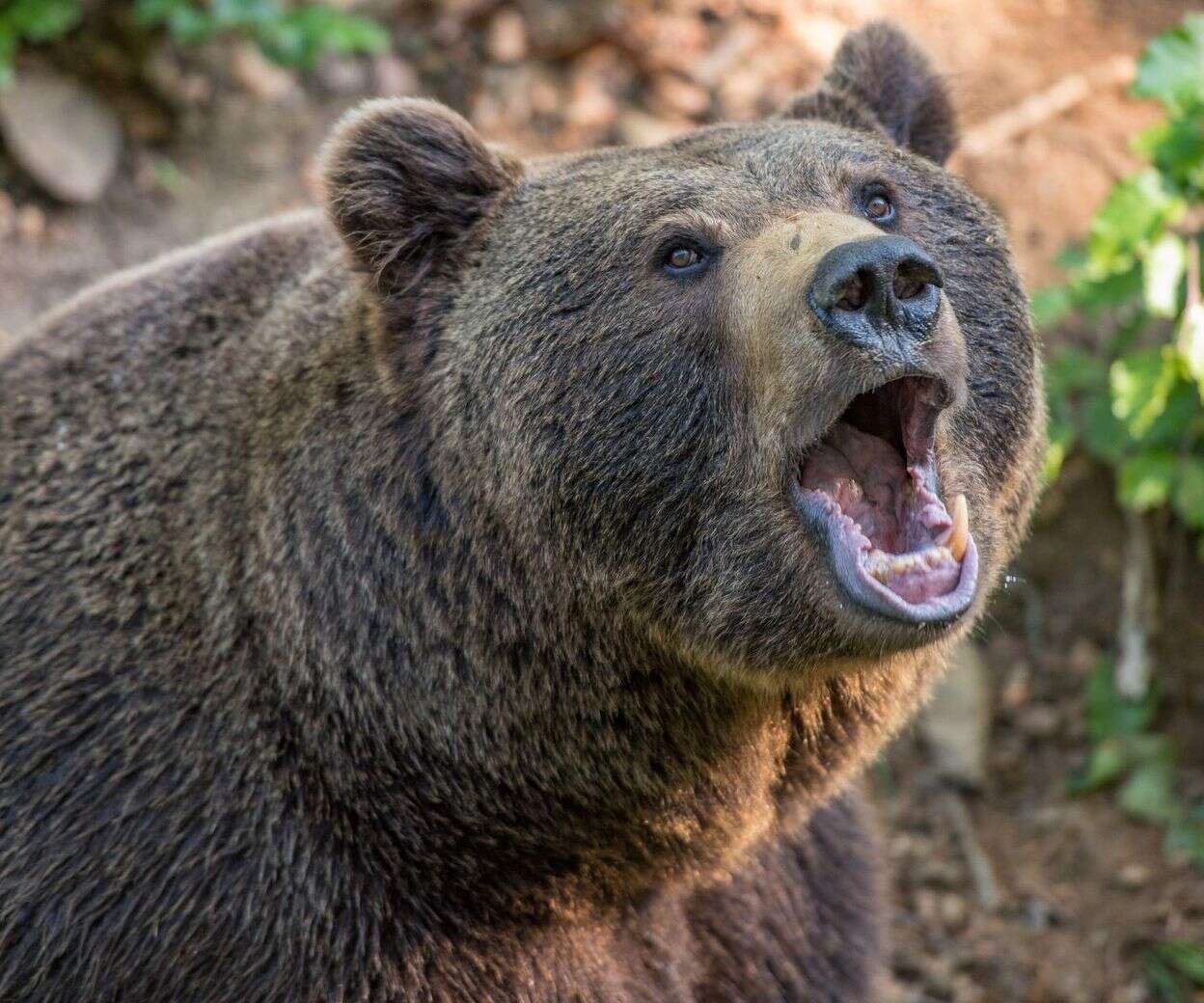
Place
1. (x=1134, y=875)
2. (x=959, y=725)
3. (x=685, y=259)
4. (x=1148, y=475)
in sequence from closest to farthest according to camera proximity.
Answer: (x=685, y=259), (x=1148, y=475), (x=1134, y=875), (x=959, y=725)

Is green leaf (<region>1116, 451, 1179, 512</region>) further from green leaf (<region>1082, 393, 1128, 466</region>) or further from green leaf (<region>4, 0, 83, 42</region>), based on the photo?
green leaf (<region>4, 0, 83, 42</region>)

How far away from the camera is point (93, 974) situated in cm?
381

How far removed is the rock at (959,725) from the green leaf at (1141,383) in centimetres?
152

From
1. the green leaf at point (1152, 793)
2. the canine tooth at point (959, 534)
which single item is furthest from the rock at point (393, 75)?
the canine tooth at point (959, 534)

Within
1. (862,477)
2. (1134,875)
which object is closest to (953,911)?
(1134,875)

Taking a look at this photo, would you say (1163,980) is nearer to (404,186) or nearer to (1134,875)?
(1134,875)

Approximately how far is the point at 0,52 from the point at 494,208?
4.37m

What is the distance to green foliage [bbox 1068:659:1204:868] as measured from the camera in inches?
255

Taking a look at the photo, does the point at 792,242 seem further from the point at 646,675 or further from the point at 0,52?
the point at 0,52

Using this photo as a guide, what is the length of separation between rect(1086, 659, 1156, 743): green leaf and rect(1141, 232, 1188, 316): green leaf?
5.86ft

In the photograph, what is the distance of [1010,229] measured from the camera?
5.68m

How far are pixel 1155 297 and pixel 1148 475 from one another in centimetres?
72

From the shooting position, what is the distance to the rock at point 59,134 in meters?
7.67

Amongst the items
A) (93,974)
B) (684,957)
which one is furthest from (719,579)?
(93,974)
